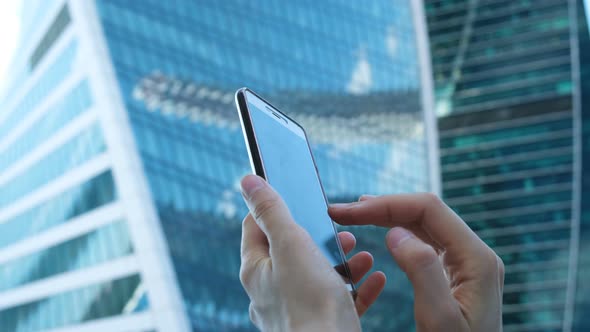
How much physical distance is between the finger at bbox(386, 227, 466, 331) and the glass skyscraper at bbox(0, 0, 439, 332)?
18.7 metres

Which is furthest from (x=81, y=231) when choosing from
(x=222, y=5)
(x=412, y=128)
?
(x=412, y=128)

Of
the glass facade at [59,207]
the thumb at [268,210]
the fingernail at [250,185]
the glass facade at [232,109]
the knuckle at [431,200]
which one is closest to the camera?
the thumb at [268,210]

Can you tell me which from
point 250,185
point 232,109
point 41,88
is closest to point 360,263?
point 250,185

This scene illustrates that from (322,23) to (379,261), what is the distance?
11.6m

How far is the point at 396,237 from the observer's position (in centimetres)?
162

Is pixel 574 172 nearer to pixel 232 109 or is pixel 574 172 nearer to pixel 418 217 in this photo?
pixel 232 109

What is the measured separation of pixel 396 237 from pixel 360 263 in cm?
50

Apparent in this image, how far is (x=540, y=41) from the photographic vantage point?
42281 mm

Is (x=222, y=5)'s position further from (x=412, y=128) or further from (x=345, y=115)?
(x=412, y=128)

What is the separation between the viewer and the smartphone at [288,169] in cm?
202

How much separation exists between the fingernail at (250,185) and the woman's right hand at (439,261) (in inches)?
13.4

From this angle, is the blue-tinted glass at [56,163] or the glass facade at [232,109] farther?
the blue-tinted glass at [56,163]

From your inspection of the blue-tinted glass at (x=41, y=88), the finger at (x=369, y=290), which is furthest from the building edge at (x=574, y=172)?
the finger at (x=369, y=290)

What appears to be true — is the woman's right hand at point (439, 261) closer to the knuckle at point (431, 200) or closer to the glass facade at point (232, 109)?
the knuckle at point (431, 200)
